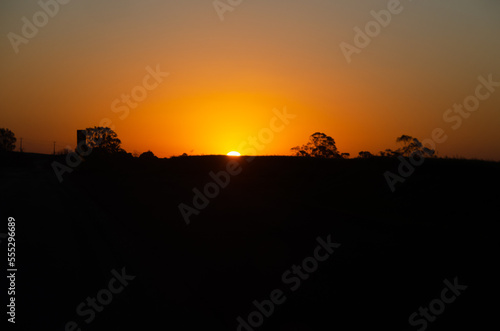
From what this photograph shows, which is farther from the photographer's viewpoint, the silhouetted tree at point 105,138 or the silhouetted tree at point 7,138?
the silhouetted tree at point 7,138

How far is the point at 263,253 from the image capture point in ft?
35.1

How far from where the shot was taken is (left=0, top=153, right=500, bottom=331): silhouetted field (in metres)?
6.82

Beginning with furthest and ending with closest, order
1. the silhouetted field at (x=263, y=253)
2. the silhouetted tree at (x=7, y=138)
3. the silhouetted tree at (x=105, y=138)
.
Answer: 1. the silhouetted tree at (x=7, y=138)
2. the silhouetted tree at (x=105, y=138)
3. the silhouetted field at (x=263, y=253)

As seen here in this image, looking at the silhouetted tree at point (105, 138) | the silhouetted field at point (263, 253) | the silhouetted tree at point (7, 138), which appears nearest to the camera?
the silhouetted field at point (263, 253)

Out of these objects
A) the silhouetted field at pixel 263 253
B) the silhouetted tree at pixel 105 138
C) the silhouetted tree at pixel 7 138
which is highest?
the silhouetted tree at pixel 7 138

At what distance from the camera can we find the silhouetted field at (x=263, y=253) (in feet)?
22.4

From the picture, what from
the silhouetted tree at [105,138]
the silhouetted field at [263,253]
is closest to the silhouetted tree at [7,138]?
the silhouetted tree at [105,138]

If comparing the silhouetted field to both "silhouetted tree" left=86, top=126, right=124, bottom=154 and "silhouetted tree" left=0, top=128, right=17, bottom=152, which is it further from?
"silhouetted tree" left=0, top=128, right=17, bottom=152

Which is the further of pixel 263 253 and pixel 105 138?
pixel 105 138

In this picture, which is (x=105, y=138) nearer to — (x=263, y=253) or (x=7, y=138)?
(x=7, y=138)

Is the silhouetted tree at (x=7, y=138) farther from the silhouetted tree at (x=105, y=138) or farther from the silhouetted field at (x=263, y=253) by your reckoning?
the silhouetted field at (x=263, y=253)

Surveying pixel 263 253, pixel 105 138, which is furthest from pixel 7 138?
pixel 263 253

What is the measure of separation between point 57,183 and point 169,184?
21.8 feet

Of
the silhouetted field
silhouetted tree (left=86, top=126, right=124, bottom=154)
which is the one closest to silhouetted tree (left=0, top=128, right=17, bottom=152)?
silhouetted tree (left=86, top=126, right=124, bottom=154)
